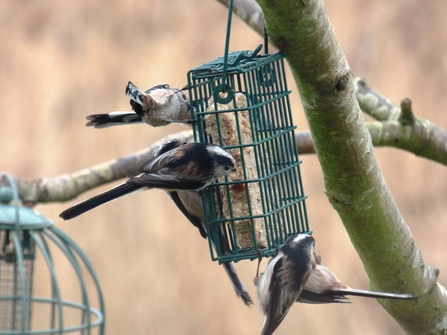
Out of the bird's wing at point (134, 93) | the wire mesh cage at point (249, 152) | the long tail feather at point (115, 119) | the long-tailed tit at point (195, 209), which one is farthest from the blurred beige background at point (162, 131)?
the bird's wing at point (134, 93)

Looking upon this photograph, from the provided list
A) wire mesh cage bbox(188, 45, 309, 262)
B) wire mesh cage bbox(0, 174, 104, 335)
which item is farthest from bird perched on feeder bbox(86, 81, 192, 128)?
wire mesh cage bbox(0, 174, 104, 335)

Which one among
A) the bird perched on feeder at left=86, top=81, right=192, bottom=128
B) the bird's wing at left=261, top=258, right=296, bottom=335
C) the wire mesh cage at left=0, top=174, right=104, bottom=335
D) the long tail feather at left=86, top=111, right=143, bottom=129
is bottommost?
the bird's wing at left=261, top=258, right=296, bottom=335

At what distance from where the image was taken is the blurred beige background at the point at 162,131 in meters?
5.88

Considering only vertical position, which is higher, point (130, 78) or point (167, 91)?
point (130, 78)

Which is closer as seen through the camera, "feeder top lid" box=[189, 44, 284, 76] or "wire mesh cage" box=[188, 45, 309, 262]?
"feeder top lid" box=[189, 44, 284, 76]

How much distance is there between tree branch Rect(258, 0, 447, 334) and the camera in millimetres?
2252

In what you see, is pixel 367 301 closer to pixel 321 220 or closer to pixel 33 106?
pixel 321 220

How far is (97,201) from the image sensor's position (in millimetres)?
2758

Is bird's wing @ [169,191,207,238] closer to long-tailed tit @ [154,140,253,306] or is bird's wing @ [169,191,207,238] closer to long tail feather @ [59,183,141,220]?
long-tailed tit @ [154,140,253,306]

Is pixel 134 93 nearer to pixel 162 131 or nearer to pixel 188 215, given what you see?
pixel 188 215

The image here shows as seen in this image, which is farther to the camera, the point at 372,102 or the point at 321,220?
the point at 321,220

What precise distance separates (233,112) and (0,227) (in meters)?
1.46

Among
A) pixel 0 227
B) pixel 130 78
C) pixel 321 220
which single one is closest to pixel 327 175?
pixel 0 227

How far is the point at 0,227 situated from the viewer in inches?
132
